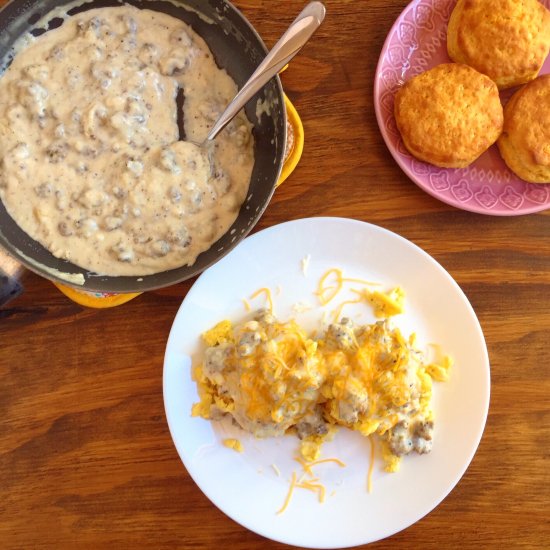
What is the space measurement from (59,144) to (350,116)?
0.66 meters

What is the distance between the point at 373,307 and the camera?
1353 millimetres

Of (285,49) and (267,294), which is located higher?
(285,49)

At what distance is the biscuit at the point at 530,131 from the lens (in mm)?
1299

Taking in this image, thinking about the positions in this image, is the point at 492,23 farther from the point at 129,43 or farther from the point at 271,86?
the point at 129,43

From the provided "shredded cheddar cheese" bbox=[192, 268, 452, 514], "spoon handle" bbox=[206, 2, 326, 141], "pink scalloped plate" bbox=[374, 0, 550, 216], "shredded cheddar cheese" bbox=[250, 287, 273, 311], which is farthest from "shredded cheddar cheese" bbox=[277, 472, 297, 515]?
"spoon handle" bbox=[206, 2, 326, 141]

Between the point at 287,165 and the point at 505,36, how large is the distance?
56 centimetres

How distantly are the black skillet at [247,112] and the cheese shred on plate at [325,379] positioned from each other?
19cm

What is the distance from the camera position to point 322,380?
48.6 inches

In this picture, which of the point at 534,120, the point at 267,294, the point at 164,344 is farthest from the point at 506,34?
the point at 164,344

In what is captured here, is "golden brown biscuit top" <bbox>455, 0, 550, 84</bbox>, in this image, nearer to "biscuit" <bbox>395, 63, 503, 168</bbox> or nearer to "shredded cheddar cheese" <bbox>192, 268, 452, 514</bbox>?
"biscuit" <bbox>395, 63, 503, 168</bbox>

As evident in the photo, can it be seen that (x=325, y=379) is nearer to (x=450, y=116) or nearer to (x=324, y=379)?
(x=324, y=379)

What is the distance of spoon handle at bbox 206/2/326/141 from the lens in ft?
3.79

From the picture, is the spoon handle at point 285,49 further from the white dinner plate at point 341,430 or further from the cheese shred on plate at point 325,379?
the cheese shred on plate at point 325,379

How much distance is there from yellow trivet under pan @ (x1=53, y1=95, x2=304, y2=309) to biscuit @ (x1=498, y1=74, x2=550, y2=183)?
48cm
